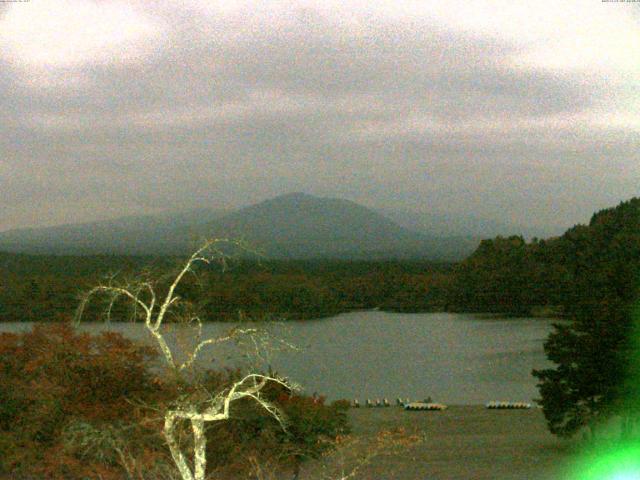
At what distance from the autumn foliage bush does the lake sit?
21.3 feet

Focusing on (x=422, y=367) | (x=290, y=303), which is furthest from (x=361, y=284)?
(x=422, y=367)

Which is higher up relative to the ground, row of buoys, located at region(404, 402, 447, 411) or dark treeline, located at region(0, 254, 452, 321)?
dark treeline, located at region(0, 254, 452, 321)

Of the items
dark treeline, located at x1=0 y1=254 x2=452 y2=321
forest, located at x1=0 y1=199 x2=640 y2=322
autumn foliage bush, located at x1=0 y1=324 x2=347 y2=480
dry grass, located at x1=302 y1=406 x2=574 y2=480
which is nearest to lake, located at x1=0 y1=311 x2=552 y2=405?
dark treeline, located at x1=0 y1=254 x2=452 y2=321

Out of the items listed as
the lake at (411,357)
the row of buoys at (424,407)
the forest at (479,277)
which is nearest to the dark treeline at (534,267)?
the forest at (479,277)

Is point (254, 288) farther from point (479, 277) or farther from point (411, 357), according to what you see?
point (479, 277)

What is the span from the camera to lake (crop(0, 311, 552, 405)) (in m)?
23.0

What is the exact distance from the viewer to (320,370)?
86.7 ft

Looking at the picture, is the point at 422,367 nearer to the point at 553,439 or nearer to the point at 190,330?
the point at 553,439

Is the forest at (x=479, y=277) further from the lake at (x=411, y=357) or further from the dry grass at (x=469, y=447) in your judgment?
the dry grass at (x=469, y=447)

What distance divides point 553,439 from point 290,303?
90.1 ft

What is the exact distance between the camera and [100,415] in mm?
7676

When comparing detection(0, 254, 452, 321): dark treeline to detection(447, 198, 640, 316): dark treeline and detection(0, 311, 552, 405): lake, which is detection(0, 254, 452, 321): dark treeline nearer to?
detection(0, 311, 552, 405): lake

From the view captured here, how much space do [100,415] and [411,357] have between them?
24.1 m

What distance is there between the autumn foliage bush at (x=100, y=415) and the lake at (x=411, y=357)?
6.50 meters
